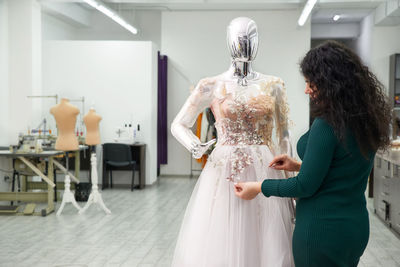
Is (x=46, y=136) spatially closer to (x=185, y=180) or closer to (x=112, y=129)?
(x=112, y=129)

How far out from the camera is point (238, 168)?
230 centimetres

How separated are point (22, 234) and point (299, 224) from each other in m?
4.00

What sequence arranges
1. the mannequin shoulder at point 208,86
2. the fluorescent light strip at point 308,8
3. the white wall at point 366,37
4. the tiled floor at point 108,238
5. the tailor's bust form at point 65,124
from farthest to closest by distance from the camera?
the white wall at point 366,37 → the fluorescent light strip at point 308,8 → the tailor's bust form at point 65,124 → the tiled floor at point 108,238 → the mannequin shoulder at point 208,86

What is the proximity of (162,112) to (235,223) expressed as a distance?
723 centimetres

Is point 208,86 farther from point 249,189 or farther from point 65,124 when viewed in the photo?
point 65,124

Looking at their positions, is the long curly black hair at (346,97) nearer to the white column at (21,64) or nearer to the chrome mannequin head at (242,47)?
the chrome mannequin head at (242,47)

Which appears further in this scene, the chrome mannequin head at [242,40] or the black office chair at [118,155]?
the black office chair at [118,155]

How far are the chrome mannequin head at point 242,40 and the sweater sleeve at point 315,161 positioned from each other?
968mm

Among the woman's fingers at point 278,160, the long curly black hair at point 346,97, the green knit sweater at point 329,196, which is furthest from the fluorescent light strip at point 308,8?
the green knit sweater at point 329,196

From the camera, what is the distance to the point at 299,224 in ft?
5.26

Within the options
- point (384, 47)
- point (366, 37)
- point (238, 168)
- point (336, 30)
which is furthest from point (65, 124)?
point (336, 30)

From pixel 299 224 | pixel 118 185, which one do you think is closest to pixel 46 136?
pixel 118 185

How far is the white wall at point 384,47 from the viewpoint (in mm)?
9477

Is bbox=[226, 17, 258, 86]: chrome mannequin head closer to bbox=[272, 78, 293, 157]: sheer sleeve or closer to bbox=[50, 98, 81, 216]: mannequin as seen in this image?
bbox=[272, 78, 293, 157]: sheer sleeve
